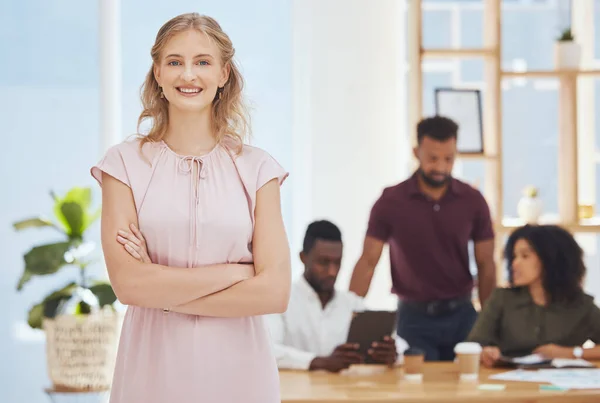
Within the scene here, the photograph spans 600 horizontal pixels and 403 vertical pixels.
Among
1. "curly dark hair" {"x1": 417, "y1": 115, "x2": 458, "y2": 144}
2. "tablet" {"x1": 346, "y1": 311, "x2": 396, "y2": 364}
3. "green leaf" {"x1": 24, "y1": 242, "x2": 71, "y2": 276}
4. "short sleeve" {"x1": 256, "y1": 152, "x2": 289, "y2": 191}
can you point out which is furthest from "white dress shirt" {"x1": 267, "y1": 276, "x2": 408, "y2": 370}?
"short sleeve" {"x1": 256, "y1": 152, "x2": 289, "y2": 191}

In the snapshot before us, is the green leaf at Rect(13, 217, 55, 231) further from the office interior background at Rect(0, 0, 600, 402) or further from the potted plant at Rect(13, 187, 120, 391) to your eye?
the office interior background at Rect(0, 0, 600, 402)

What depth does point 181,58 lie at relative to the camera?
5.63 feet

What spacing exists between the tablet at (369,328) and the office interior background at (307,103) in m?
2.14

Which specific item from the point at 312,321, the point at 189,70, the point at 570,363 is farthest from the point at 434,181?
the point at 189,70

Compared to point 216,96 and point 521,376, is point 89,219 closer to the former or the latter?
point 521,376

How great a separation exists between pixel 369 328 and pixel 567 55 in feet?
8.65

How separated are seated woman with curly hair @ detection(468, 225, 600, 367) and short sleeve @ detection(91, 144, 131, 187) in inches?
88.1

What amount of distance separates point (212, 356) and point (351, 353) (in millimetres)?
1673

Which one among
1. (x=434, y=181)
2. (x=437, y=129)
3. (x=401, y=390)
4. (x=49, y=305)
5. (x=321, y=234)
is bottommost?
(x=401, y=390)

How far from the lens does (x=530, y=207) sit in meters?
5.29

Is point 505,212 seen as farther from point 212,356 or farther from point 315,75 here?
point 212,356

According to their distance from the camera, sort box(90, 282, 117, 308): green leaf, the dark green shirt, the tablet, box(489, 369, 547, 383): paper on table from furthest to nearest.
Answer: box(90, 282, 117, 308): green leaf < the dark green shirt < the tablet < box(489, 369, 547, 383): paper on table

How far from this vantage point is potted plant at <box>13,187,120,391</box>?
16.0 feet

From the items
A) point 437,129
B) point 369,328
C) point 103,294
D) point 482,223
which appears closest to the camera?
point 369,328
